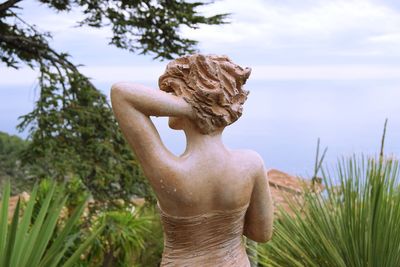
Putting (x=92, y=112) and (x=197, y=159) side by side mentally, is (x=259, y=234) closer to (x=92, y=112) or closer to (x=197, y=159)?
(x=197, y=159)

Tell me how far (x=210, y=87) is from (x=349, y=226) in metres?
1.83

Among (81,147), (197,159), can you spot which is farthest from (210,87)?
(81,147)

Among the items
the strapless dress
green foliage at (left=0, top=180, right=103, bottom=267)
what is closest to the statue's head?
the strapless dress

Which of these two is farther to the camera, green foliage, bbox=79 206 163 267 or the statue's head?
green foliage, bbox=79 206 163 267

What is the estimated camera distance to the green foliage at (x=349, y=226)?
3662 mm

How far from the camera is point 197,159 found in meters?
2.34

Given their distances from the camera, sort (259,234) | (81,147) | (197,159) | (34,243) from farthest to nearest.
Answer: (81,147) < (34,243) < (259,234) < (197,159)

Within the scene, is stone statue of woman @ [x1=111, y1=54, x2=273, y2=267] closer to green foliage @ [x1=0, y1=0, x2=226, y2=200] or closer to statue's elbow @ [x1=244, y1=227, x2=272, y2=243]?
statue's elbow @ [x1=244, y1=227, x2=272, y2=243]

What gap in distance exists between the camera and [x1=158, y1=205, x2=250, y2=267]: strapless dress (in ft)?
7.79

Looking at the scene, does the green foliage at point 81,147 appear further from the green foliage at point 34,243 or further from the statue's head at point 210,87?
the statue's head at point 210,87

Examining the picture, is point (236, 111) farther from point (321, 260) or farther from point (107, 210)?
point (107, 210)

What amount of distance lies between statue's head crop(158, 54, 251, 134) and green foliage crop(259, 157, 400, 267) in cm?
164

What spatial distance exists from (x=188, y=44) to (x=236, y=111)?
4.58 metres

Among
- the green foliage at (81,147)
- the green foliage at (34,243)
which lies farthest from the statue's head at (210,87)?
the green foliage at (81,147)
